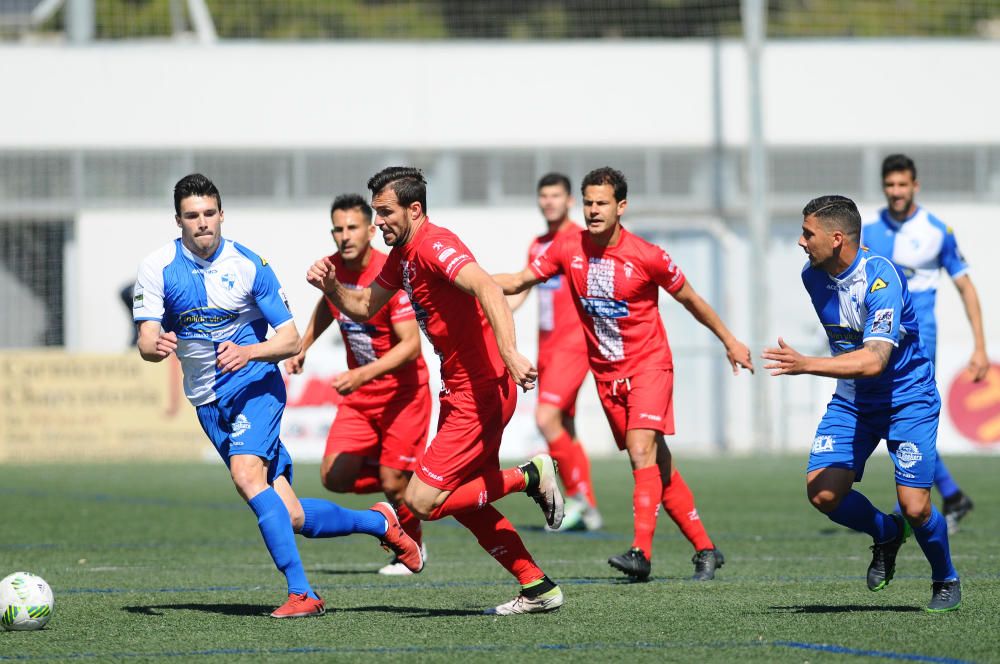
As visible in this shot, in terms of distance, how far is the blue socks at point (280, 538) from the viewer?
23.7 feet

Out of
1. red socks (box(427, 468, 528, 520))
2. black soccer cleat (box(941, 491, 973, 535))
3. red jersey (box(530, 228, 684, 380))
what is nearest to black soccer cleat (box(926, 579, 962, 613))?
red socks (box(427, 468, 528, 520))

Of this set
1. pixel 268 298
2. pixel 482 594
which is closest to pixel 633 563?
pixel 482 594

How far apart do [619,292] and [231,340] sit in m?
2.37

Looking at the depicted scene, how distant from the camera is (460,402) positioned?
723cm

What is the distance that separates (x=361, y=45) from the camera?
83.0 ft

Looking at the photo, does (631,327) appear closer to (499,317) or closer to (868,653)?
(499,317)

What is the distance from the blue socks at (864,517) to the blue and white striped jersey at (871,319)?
47 centimetres

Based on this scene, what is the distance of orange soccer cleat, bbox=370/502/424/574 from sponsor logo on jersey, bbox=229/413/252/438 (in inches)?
38.5

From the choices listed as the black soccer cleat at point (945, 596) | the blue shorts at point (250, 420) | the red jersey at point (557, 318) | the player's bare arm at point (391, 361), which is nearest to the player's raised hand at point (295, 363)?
the player's bare arm at point (391, 361)

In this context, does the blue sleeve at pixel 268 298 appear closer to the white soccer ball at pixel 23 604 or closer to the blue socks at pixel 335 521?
the blue socks at pixel 335 521

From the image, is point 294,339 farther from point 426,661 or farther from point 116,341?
point 116,341

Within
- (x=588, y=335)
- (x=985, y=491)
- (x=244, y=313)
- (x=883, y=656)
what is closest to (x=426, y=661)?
(x=883, y=656)

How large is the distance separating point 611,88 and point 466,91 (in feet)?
7.80

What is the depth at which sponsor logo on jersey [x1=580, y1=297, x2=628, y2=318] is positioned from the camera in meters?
8.83
